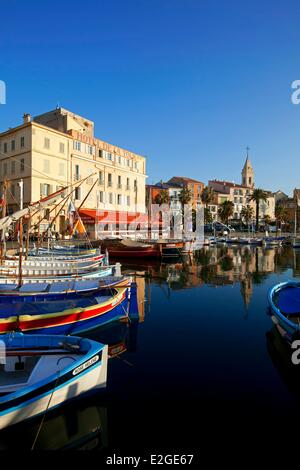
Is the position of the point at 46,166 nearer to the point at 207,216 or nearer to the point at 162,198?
the point at 162,198

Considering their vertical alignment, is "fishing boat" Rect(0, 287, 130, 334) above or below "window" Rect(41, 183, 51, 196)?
below

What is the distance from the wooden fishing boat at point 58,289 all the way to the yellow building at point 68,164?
29048 millimetres

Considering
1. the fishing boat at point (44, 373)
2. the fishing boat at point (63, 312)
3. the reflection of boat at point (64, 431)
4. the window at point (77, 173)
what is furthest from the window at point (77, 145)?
the reflection of boat at point (64, 431)

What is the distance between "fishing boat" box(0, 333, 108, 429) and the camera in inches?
259

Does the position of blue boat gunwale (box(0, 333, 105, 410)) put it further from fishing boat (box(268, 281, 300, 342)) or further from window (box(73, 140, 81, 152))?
window (box(73, 140, 81, 152))

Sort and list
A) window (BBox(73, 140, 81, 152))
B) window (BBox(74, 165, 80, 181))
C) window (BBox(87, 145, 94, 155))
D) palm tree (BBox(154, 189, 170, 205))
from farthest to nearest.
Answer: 1. palm tree (BBox(154, 189, 170, 205))
2. window (BBox(87, 145, 94, 155))
3. window (BBox(74, 165, 80, 181))
4. window (BBox(73, 140, 81, 152))

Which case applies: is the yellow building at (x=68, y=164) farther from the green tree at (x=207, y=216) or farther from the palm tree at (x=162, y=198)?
the green tree at (x=207, y=216)

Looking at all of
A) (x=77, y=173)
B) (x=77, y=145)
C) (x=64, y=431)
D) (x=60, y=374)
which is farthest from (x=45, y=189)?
(x=64, y=431)

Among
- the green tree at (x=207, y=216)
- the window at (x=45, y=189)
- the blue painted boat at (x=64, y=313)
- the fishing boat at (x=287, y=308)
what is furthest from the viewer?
the green tree at (x=207, y=216)

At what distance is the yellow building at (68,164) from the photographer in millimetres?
46344

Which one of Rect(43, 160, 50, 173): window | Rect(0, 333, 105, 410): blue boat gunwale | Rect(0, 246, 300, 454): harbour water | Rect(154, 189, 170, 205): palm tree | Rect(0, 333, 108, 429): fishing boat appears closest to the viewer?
Rect(0, 333, 105, 410): blue boat gunwale

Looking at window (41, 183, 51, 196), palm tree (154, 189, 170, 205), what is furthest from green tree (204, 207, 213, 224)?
window (41, 183, 51, 196)

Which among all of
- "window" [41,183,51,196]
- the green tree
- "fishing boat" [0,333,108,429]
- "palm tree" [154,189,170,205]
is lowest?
"fishing boat" [0,333,108,429]

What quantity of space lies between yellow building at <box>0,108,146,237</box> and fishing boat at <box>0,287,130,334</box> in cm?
3046
